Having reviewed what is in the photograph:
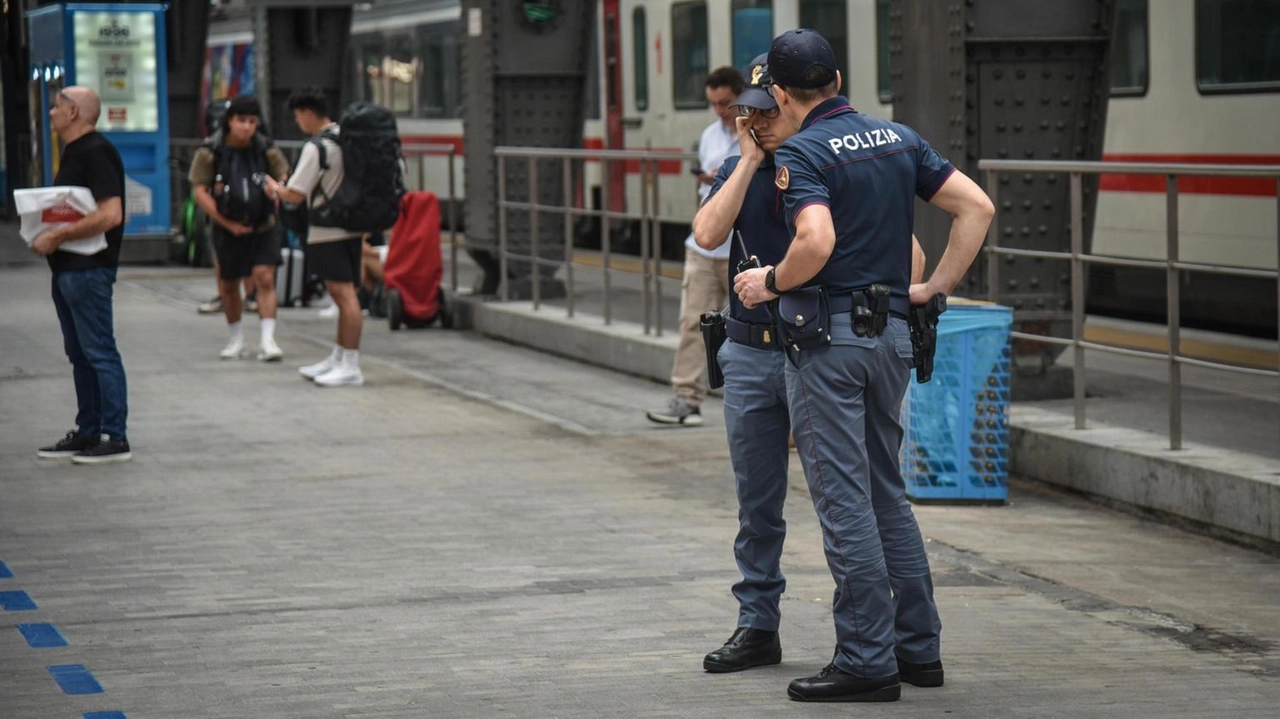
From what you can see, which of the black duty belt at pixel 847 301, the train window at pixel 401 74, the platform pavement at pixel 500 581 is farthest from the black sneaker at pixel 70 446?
the train window at pixel 401 74

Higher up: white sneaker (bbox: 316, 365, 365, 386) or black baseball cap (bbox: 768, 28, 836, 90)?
black baseball cap (bbox: 768, 28, 836, 90)

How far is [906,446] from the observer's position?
335 inches

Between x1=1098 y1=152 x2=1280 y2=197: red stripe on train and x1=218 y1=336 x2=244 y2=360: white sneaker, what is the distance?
5475mm

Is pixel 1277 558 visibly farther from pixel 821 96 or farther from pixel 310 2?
pixel 310 2

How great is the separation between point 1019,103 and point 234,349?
5.79 metres

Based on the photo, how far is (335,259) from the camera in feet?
39.5

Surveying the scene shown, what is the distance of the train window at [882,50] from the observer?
1697 centimetres

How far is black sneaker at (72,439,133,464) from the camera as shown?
369 inches

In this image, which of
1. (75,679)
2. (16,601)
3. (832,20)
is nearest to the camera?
(75,679)

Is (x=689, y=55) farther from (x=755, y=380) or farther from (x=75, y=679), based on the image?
(x=75, y=679)

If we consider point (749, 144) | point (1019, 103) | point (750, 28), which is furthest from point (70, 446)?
point (750, 28)

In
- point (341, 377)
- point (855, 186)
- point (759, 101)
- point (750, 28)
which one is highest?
point (750, 28)

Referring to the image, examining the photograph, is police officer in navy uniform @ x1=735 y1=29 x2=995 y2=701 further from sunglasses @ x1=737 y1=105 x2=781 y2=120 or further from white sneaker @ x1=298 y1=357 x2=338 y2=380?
white sneaker @ x1=298 y1=357 x2=338 y2=380

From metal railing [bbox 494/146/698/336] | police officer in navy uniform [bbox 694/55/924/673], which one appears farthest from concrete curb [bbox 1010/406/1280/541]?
metal railing [bbox 494/146/698/336]
